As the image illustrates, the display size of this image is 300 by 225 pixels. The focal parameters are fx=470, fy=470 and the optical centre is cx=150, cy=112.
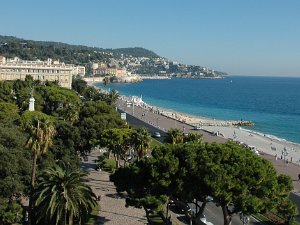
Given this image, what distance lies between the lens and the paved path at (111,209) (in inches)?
1323

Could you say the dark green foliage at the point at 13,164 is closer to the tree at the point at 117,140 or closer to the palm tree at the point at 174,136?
the tree at the point at 117,140

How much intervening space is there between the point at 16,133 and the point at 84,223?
10.5 m

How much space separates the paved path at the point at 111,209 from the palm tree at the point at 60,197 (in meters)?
5.40

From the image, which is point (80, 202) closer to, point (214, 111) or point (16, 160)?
point (16, 160)

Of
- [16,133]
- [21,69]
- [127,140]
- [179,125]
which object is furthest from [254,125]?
[16,133]

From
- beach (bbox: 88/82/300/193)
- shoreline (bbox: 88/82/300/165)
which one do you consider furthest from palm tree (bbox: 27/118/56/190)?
shoreline (bbox: 88/82/300/165)

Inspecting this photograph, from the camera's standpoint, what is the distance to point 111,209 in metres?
36.2

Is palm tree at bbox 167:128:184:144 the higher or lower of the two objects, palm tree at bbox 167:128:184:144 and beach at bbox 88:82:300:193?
the higher

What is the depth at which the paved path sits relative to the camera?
3359 cm

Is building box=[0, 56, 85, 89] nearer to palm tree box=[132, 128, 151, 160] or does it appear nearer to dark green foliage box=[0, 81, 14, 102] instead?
dark green foliage box=[0, 81, 14, 102]

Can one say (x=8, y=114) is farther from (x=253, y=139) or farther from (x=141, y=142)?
(x=253, y=139)

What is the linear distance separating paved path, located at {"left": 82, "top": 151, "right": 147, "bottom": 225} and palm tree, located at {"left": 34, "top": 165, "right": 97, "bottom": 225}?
5.40m

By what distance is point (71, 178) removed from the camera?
27359 millimetres

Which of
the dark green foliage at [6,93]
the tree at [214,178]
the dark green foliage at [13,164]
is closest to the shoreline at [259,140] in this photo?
the dark green foliage at [6,93]
